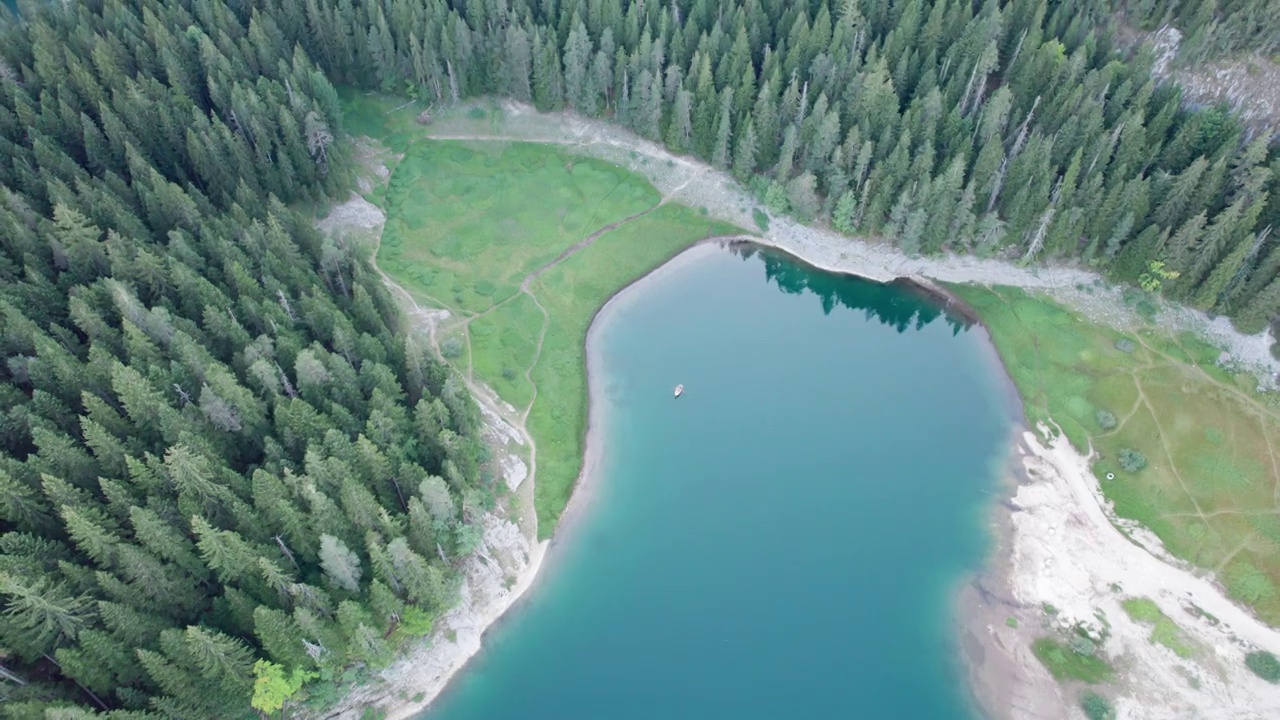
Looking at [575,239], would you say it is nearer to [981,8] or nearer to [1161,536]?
[981,8]

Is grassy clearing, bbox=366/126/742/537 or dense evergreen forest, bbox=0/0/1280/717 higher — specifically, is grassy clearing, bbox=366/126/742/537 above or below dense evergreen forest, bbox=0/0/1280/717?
Answer: below

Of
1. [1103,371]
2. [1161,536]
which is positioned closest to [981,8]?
[1103,371]

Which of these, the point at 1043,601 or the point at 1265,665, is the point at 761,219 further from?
the point at 1265,665

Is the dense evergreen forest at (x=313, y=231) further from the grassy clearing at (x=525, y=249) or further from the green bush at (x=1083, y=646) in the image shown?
the green bush at (x=1083, y=646)

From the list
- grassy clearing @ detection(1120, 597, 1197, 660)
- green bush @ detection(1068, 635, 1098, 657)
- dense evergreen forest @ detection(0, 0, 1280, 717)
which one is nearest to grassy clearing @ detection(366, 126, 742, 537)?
dense evergreen forest @ detection(0, 0, 1280, 717)

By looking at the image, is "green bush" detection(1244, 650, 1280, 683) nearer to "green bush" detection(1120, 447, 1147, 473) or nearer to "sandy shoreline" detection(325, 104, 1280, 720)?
"sandy shoreline" detection(325, 104, 1280, 720)

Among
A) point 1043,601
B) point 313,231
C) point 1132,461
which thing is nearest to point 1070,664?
point 1043,601
